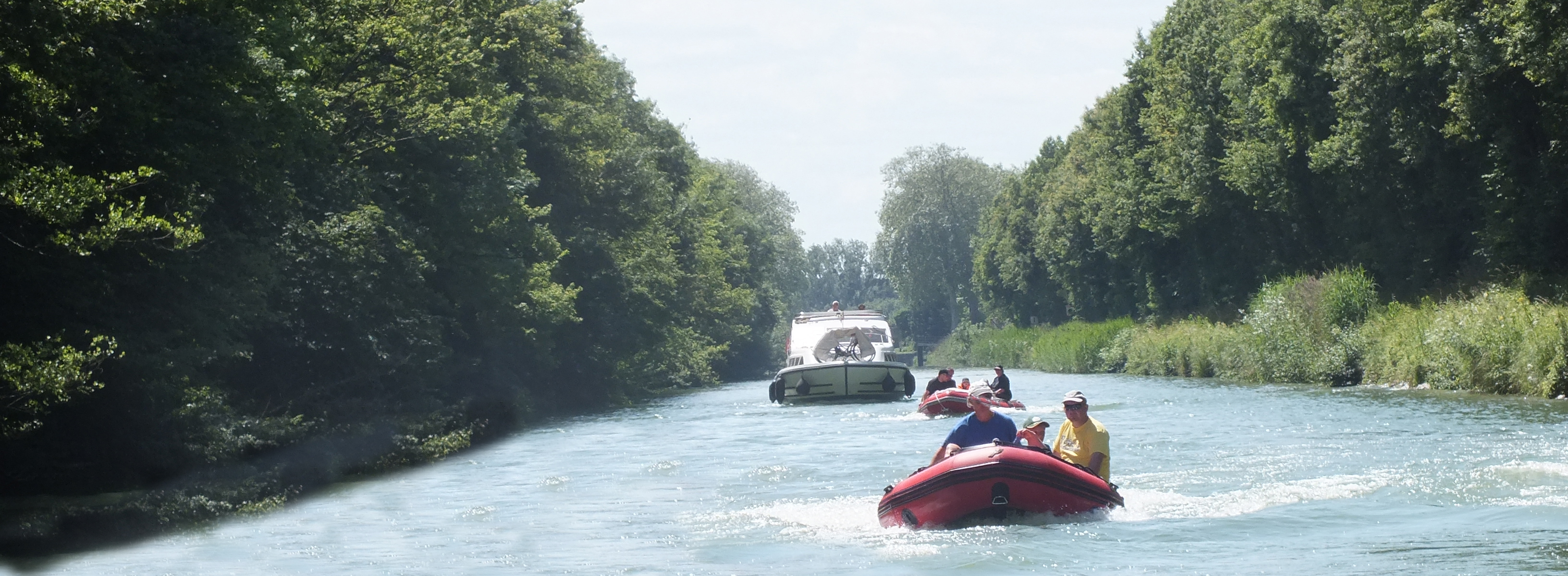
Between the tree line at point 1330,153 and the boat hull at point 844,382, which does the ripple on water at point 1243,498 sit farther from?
the boat hull at point 844,382

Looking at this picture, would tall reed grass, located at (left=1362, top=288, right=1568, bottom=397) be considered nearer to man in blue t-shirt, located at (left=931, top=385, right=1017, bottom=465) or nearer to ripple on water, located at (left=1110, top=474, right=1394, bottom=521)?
ripple on water, located at (left=1110, top=474, right=1394, bottom=521)

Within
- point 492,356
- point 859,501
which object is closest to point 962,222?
point 492,356

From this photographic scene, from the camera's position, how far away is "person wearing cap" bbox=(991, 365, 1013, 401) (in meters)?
31.7

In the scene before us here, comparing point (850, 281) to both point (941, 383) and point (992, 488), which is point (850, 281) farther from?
point (992, 488)

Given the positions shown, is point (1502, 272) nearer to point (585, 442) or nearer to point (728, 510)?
point (585, 442)

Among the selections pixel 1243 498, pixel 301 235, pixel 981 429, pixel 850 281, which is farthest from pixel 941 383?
pixel 850 281

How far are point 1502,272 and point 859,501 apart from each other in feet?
75.9

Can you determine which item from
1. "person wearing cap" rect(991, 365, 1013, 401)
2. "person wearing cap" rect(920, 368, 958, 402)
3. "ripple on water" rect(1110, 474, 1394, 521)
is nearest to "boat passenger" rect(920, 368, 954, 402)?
"person wearing cap" rect(920, 368, 958, 402)

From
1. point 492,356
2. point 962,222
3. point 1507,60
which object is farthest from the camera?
point 962,222

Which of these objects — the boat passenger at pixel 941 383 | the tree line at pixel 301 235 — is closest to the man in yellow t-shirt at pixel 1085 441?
the tree line at pixel 301 235

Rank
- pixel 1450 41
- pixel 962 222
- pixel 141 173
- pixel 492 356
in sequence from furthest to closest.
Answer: pixel 962 222 → pixel 492 356 → pixel 1450 41 → pixel 141 173

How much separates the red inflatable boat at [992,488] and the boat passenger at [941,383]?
678 inches

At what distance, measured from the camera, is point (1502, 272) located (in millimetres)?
35156

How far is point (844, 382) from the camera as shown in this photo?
39.8 meters
